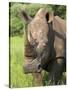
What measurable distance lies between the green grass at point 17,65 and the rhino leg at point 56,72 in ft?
0.69

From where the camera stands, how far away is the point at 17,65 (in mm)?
2082

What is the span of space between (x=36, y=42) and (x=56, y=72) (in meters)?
0.35

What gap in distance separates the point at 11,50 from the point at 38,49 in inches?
10.2

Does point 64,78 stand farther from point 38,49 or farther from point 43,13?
point 43,13

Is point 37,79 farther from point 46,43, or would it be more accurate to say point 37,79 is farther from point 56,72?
point 46,43

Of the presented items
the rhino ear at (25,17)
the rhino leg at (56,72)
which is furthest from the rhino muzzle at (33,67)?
the rhino ear at (25,17)

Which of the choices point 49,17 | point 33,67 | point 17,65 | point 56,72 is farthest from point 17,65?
point 49,17

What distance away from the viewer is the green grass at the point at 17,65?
206 centimetres

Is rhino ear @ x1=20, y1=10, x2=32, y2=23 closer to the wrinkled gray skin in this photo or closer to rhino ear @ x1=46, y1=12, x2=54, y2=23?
the wrinkled gray skin

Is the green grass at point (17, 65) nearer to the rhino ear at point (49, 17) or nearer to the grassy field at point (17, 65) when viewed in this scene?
the grassy field at point (17, 65)

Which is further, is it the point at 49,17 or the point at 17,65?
the point at 49,17

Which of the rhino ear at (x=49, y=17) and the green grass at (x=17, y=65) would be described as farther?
the rhino ear at (x=49, y=17)

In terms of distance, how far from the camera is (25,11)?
212 centimetres

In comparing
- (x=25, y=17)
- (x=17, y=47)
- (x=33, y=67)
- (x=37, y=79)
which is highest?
(x=25, y=17)
